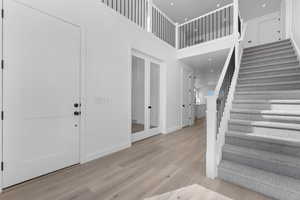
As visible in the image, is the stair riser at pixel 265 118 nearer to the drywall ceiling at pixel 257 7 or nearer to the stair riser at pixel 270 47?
the stair riser at pixel 270 47

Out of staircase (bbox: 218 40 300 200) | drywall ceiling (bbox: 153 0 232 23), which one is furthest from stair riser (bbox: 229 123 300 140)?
drywall ceiling (bbox: 153 0 232 23)

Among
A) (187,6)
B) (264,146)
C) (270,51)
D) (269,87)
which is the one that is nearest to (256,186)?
(264,146)

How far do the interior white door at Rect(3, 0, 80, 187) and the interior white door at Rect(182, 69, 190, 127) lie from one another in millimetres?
3976

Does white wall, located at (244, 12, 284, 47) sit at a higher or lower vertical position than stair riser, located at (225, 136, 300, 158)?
higher

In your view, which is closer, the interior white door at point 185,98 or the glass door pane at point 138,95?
the glass door pane at point 138,95

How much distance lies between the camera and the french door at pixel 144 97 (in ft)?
11.9

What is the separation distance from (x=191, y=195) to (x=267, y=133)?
4.91ft

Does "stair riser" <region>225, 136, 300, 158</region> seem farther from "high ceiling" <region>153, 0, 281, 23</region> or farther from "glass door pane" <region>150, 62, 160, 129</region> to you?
"high ceiling" <region>153, 0, 281, 23</region>

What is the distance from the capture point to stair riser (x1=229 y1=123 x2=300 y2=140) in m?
1.90

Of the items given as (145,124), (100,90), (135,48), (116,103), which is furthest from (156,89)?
(100,90)

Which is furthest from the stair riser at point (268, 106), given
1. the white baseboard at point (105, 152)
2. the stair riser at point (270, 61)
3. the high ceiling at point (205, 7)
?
the high ceiling at point (205, 7)

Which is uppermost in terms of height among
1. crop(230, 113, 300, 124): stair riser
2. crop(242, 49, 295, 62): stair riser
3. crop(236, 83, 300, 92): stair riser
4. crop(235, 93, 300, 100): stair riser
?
crop(242, 49, 295, 62): stair riser

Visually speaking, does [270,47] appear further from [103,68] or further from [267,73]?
[103,68]

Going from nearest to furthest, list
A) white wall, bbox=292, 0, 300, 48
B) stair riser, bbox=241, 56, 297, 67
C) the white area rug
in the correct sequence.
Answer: the white area rug
stair riser, bbox=241, 56, 297, 67
white wall, bbox=292, 0, 300, 48
